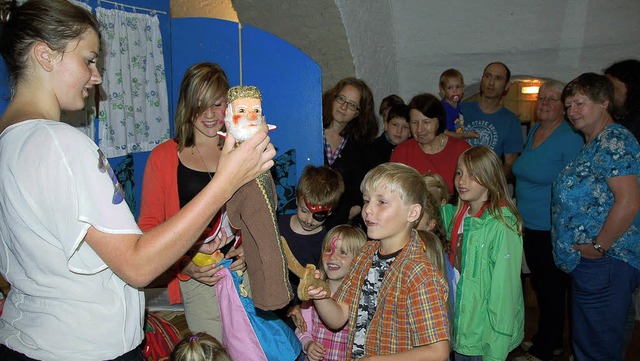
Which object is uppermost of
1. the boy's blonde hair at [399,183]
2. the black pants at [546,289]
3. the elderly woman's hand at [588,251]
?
the boy's blonde hair at [399,183]

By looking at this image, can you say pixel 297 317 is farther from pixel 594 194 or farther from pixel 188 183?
pixel 594 194

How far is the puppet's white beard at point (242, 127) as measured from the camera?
4.59 feet

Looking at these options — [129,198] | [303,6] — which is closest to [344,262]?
[129,198]

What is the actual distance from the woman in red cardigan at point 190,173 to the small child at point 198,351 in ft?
1.12

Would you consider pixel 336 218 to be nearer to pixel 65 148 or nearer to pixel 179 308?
pixel 179 308

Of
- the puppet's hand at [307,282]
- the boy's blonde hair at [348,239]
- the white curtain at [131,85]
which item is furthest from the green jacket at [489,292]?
the white curtain at [131,85]

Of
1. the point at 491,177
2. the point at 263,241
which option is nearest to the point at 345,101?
the point at 491,177

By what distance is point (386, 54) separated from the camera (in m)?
5.08

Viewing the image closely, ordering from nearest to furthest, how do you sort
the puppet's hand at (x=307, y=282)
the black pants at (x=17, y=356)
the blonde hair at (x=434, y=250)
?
1. the black pants at (x=17, y=356)
2. the puppet's hand at (x=307, y=282)
3. the blonde hair at (x=434, y=250)

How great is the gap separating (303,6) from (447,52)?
1.47 metres

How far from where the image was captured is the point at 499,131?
4.21 meters

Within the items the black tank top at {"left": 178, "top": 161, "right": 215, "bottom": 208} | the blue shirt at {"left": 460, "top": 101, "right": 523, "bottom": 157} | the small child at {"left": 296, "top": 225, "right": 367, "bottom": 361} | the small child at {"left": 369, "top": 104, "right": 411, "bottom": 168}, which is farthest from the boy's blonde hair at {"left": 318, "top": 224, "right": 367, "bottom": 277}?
the blue shirt at {"left": 460, "top": 101, "right": 523, "bottom": 157}

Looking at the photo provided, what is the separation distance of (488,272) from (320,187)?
0.90m

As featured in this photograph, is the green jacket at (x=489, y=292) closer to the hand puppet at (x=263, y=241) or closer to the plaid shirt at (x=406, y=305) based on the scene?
the plaid shirt at (x=406, y=305)
